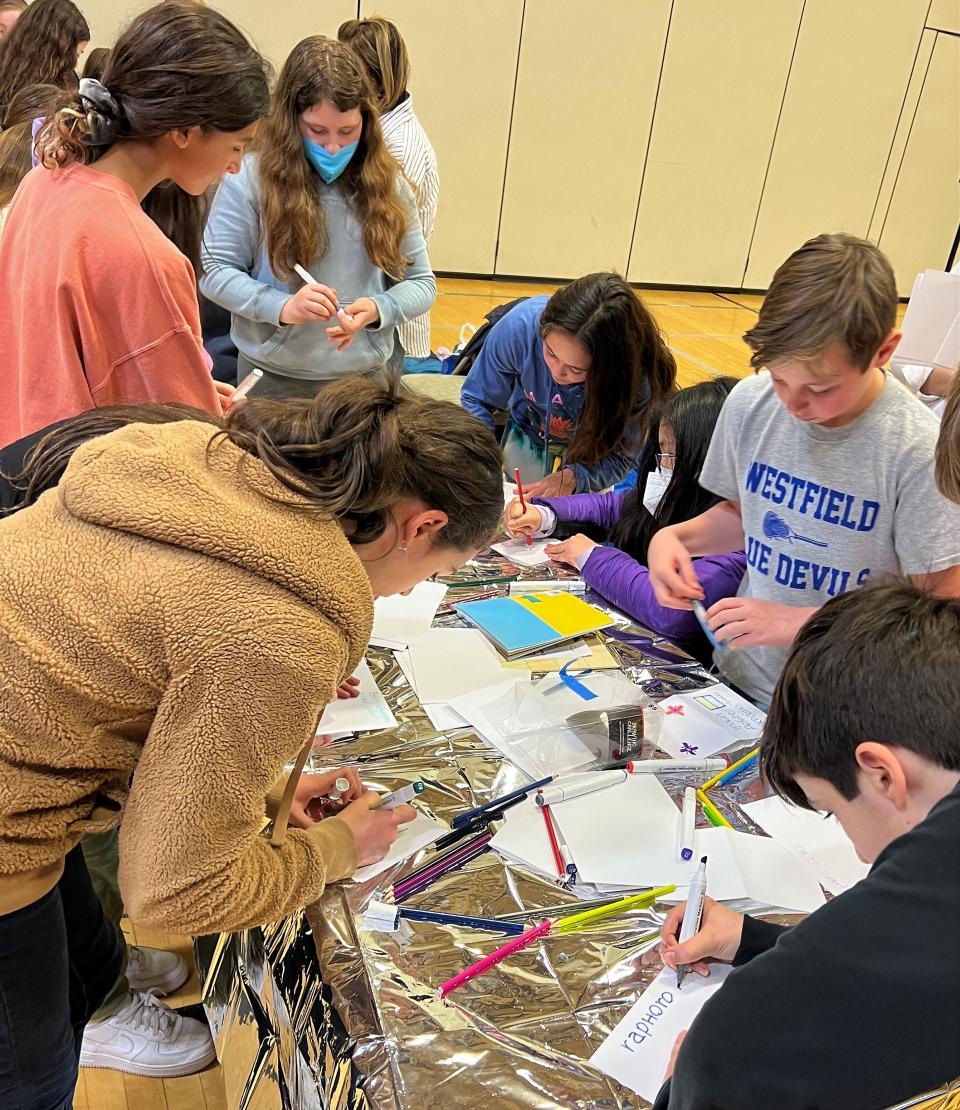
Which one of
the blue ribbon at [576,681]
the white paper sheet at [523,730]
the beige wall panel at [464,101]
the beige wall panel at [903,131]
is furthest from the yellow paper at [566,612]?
the beige wall panel at [903,131]

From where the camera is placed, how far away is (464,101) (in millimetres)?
6125

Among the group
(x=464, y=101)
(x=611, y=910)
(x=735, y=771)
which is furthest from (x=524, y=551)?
(x=464, y=101)

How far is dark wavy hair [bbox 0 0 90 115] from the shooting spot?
261 cm

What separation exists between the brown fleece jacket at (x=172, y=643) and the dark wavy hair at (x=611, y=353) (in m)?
1.29

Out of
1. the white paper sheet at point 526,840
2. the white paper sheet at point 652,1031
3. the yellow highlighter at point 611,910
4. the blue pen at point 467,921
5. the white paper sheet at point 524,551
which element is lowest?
the white paper sheet at point 524,551

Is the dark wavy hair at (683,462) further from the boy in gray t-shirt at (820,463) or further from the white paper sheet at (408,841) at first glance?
the white paper sheet at (408,841)

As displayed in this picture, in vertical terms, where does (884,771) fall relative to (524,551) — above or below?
above

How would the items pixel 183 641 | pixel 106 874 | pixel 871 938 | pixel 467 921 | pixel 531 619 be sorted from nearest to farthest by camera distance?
pixel 871 938
pixel 183 641
pixel 467 921
pixel 106 874
pixel 531 619

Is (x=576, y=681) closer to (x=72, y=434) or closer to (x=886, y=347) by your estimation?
(x=886, y=347)

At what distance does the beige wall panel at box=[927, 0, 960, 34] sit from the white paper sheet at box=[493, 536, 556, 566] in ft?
23.7

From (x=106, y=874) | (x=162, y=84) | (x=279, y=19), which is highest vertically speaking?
(x=279, y=19)

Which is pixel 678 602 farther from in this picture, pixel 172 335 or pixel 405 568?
pixel 172 335

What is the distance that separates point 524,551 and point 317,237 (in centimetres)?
91

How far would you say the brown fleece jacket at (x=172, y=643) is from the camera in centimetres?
75
